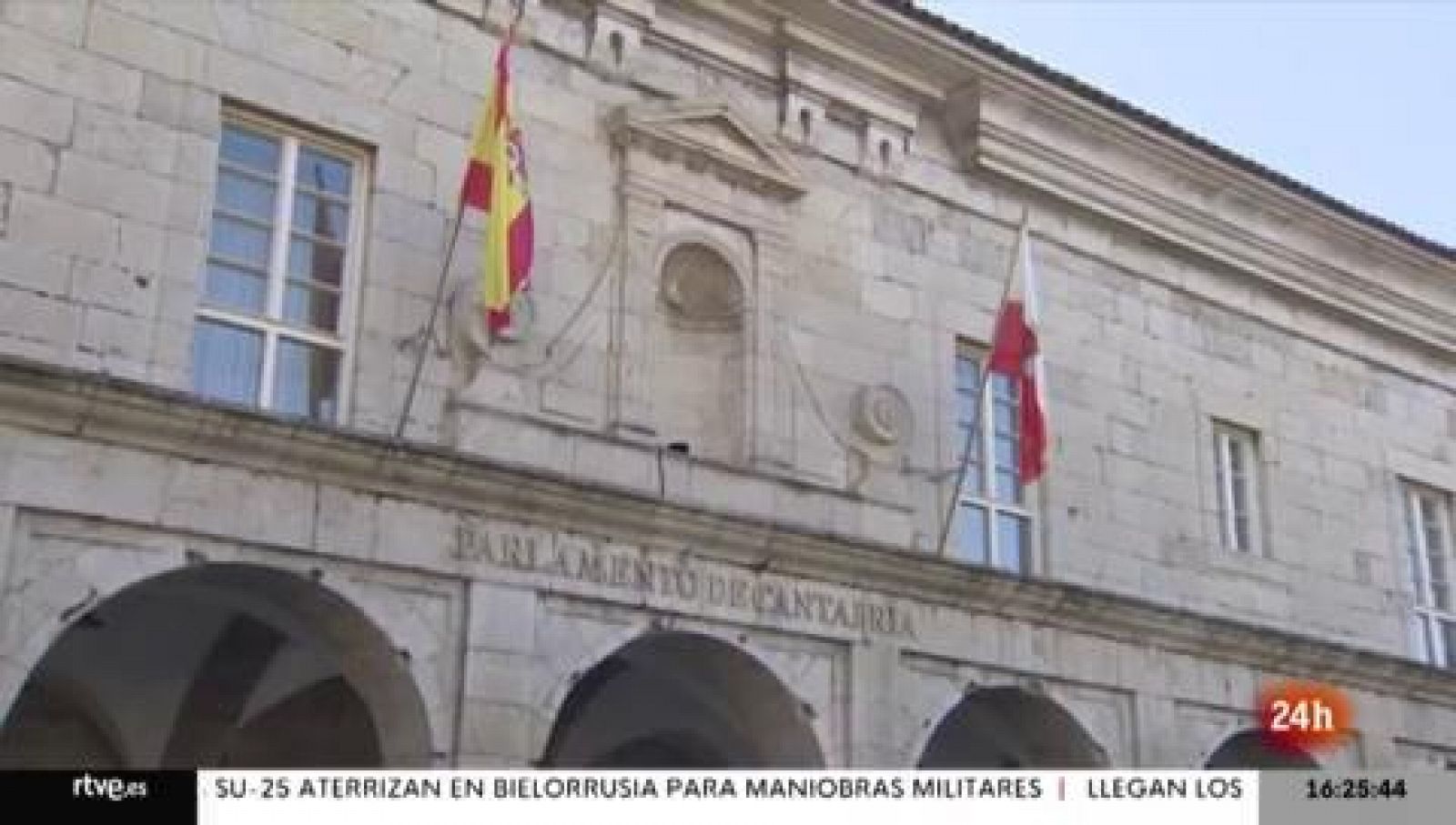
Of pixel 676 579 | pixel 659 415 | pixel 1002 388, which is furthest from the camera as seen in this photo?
pixel 1002 388

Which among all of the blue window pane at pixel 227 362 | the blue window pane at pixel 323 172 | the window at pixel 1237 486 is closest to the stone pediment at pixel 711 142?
the blue window pane at pixel 323 172

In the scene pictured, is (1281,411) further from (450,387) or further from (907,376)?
(450,387)

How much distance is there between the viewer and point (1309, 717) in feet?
41.5

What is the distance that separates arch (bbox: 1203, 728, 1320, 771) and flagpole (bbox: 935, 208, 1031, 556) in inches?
110

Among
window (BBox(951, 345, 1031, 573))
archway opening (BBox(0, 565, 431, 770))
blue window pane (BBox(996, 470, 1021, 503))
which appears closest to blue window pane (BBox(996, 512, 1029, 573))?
window (BBox(951, 345, 1031, 573))

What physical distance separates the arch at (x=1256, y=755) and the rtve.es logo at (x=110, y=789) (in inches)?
338

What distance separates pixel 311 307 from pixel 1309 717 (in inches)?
303

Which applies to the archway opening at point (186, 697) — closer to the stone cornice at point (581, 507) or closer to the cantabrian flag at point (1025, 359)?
the stone cornice at point (581, 507)

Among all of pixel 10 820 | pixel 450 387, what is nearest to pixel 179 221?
pixel 450 387

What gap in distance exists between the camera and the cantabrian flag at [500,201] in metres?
8.84

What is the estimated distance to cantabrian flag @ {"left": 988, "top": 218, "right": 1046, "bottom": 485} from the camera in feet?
35.5

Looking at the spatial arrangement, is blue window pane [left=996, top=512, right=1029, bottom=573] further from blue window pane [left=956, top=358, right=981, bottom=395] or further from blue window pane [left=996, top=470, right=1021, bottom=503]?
blue window pane [left=956, top=358, right=981, bottom=395]

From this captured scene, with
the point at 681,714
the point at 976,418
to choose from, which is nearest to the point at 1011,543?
the point at 976,418

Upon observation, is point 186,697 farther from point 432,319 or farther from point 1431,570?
point 1431,570
